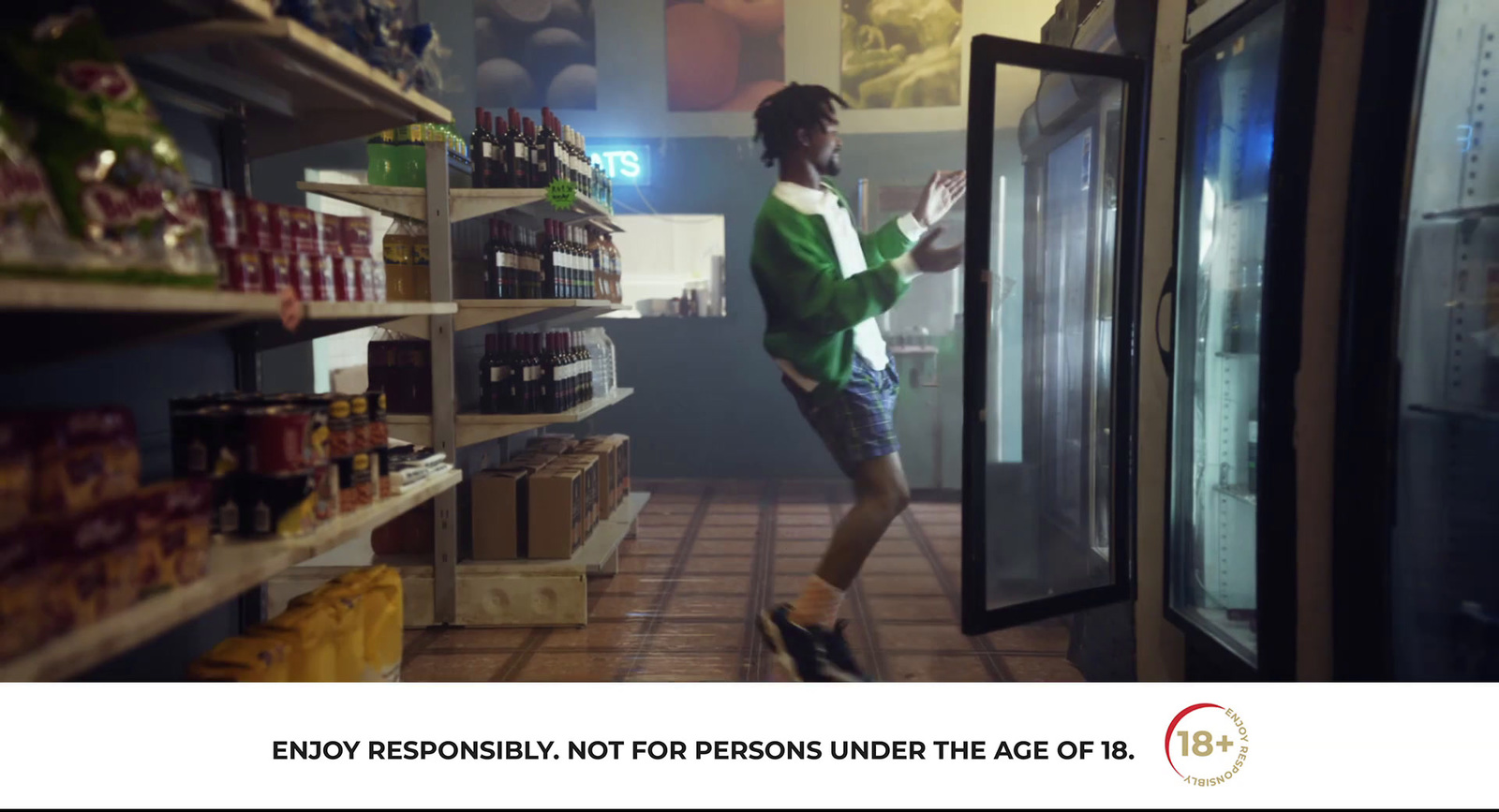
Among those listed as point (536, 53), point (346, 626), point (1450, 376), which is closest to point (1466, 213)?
point (1450, 376)

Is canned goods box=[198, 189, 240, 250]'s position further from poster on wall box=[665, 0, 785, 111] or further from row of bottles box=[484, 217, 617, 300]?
poster on wall box=[665, 0, 785, 111]

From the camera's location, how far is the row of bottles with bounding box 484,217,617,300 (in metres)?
3.40

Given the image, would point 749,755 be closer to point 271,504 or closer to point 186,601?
point 271,504

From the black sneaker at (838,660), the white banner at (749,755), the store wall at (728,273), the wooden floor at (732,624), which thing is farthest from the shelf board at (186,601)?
the store wall at (728,273)

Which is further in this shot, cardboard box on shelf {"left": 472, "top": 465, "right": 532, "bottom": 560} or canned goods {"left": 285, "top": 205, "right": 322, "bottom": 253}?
cardboard box on shelf {"left": 472, "top": 465, "right": 532, "bottom": 560}

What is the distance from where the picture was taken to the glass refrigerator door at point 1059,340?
8.59 ft

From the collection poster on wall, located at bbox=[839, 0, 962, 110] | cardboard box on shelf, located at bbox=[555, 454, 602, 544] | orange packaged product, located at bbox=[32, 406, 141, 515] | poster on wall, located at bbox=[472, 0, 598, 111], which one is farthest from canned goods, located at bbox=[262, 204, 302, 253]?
poster on wall, located at bbox=[472, 0, 598, 111]

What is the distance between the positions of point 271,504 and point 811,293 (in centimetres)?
205

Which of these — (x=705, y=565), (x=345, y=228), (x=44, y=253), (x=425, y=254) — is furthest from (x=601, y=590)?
(x=44, y=253)

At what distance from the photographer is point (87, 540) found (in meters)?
1.26

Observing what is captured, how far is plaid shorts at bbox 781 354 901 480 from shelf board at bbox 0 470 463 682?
1.71 m

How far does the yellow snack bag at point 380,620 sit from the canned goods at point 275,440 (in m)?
0.55

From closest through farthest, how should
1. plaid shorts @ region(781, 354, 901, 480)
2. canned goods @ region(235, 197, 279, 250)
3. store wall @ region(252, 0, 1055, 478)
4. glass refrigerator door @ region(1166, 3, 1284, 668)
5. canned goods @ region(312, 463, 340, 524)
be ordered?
canned goods @ region(235, 197, 279, 250), canned goods @ region(312, 463, 340, 524), glass refrigerator door @ region(1166, 3, 1284, 668), plaid shorts @ region(781, 354, 901, 480), store wall @ region(252, 0, 1055, 478)

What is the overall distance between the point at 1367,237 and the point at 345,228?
2.10 metres
